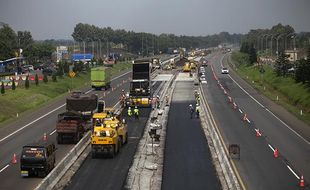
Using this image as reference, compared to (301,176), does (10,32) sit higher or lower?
higher

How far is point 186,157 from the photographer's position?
36156mm

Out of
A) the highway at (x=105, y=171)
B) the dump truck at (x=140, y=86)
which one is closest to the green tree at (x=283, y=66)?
the dump truck at (x=140, y=86)

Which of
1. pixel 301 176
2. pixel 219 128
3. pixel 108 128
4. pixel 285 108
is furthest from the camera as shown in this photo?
pixel 285 108

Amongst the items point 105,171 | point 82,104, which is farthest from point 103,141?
point 82,104

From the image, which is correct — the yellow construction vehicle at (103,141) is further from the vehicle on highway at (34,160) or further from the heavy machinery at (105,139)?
the vehicle on highway at (34,160)

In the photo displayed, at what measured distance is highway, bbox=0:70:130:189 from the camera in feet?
98.1

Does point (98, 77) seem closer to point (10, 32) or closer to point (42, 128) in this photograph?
point (42, 128)

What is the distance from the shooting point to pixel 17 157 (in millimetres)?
36438

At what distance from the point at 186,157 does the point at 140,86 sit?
28770 mm

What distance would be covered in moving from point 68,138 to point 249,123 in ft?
62.7

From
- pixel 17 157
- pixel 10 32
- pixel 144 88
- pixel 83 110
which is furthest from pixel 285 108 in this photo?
pixel 10 32

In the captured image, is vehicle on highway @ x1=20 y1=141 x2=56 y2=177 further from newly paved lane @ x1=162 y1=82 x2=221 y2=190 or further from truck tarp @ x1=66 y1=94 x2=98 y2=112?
truck tarp @ x1=66 y1=94 x2=98 y2=112

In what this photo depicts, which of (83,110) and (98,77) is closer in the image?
(83,110)

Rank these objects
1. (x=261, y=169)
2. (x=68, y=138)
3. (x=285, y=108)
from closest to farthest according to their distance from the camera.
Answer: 1. (x=261, y=169)
2. (x=68, y=138)
3. (x=285, y=108)
